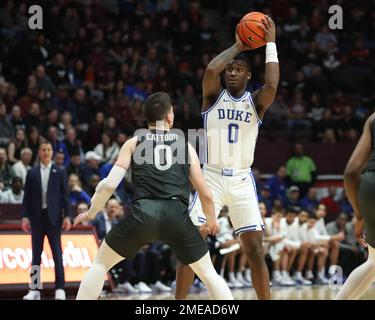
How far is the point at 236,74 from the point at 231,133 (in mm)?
574

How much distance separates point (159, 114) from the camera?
6.59m

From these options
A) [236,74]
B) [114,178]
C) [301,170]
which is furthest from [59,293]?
[301,170]

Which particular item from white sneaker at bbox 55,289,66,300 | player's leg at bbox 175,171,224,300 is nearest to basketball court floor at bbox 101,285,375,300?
white sneaker at bbox 55,289,66,300

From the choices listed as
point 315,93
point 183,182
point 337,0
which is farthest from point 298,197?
point 183,182

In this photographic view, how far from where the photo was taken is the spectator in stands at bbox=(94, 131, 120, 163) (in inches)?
632

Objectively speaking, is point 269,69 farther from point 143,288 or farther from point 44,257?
point 143,288

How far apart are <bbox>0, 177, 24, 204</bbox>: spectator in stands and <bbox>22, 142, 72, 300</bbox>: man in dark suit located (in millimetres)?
2117

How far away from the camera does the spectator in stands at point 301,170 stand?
60.4ft

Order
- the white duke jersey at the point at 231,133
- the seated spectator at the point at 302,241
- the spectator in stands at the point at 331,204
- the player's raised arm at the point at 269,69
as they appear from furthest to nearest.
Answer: the spectator in stands at the point at 331,204
the seated spectator at the point at 302,241
the white duke jersey at the point at 231,133
the player's raised arm at the point at 269,69

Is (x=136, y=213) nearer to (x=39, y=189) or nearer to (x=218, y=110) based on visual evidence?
(x=218, y=110)

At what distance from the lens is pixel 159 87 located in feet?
63.5

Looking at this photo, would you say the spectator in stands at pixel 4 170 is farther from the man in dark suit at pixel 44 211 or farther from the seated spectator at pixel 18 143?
the man in dark suit at pixel 44 211

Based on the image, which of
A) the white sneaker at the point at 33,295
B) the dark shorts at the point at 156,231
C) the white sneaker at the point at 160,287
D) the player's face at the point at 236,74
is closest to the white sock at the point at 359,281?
the dark shorts at the point at 156,231

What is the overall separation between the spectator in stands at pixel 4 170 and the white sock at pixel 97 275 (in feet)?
25.4
